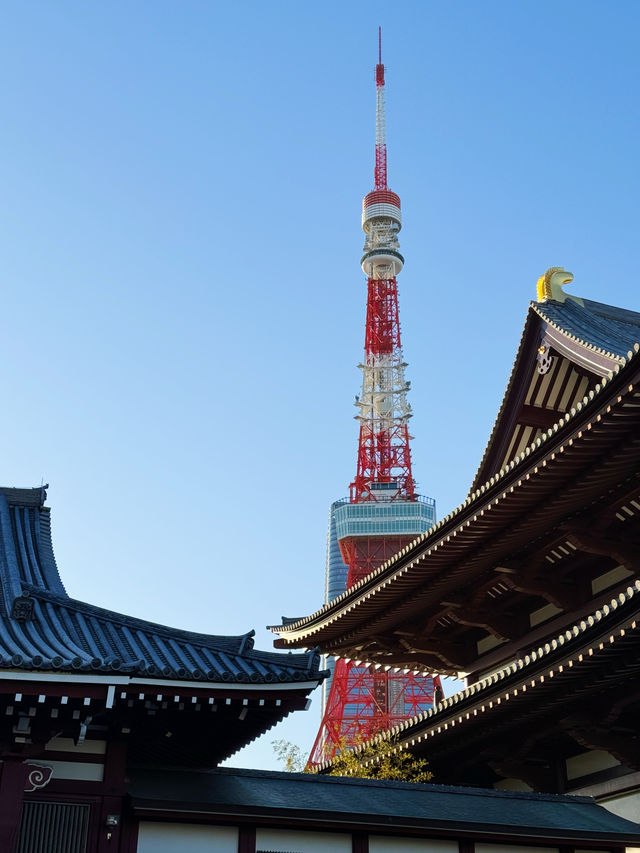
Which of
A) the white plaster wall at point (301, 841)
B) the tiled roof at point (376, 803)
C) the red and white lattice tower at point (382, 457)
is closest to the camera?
the tiled roof at point (376, 803)

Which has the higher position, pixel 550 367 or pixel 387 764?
pixel 550 367

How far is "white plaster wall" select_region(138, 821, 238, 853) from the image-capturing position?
1109 cm

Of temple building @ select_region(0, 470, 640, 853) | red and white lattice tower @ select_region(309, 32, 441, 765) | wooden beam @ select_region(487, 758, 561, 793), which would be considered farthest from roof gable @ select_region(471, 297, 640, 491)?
red and white lattice tower @ select_region(309, 32, 441, 765)

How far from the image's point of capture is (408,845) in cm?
1214

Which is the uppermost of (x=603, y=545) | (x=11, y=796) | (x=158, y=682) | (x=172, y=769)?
(x=603, y=545)

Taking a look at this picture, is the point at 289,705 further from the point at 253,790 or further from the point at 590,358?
the point at 590,358

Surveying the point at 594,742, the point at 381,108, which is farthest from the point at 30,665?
the point at 381,108

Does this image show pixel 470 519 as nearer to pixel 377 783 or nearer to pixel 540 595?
pixel 540 595

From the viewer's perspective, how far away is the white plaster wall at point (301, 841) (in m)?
11.5

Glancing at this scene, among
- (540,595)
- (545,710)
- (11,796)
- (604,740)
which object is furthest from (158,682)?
(540,595)

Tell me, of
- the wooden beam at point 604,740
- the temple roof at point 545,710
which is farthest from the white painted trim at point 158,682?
the wooden beam at point 604,740

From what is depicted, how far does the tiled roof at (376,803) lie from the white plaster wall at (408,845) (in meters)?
0.31

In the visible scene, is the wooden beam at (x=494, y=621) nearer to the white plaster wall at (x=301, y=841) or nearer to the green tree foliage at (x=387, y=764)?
the green tree foliage at (x=387, y=764)

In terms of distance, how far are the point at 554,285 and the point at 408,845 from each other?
12240mm
